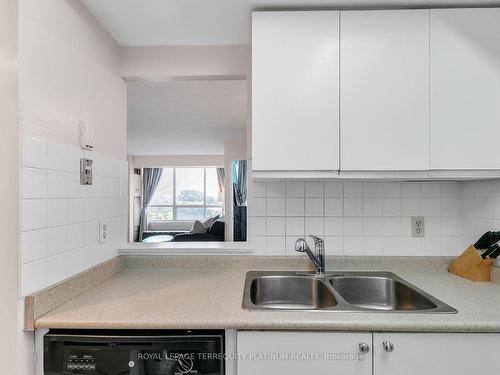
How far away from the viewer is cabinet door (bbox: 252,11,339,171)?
1.45 m

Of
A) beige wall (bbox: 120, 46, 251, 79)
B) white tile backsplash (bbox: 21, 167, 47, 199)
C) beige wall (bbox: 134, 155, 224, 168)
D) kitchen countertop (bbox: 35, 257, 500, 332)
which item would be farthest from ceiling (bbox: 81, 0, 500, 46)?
beige wall (bbox: 134, 155, 224, 168)

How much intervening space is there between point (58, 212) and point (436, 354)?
1422mm

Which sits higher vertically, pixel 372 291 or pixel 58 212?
pixel 58 212

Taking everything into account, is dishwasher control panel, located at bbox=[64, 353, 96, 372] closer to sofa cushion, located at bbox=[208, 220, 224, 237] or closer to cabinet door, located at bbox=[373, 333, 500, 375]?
cabinet door, located at bbox=[373, 333, 500, 375]

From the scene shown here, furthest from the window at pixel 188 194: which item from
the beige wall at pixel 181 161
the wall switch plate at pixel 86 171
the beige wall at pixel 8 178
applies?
the beige wall at pixel 8 178

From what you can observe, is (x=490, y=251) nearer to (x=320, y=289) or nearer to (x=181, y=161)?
(x=320, y=289)

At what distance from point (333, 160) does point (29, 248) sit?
1.19 m

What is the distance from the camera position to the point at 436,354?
1098mm

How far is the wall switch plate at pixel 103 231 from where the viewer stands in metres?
1.57

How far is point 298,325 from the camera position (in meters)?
1.10

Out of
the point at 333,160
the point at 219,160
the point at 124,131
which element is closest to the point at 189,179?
the point at 219,160

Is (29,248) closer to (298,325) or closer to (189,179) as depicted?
(298,325)

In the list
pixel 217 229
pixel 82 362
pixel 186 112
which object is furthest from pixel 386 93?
pixel 217 229

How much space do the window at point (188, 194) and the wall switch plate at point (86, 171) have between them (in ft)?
23.5
